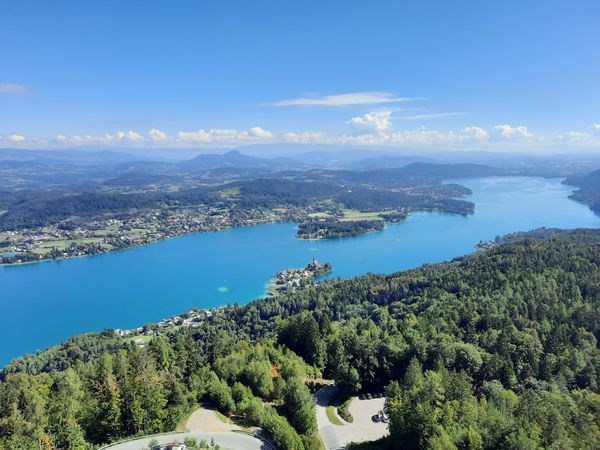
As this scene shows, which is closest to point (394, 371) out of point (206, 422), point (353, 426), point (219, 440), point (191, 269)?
point (353, 426)

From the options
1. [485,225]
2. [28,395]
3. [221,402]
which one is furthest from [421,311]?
[485,225]

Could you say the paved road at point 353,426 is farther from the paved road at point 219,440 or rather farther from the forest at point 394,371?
the paved road at point 219,440

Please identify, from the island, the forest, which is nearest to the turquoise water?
the island

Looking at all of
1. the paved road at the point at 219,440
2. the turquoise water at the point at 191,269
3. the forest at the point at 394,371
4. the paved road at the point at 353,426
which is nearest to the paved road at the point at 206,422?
the forest at the point at 394,371

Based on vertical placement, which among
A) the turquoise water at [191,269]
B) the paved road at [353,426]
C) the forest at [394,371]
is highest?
the forest at [394,371]

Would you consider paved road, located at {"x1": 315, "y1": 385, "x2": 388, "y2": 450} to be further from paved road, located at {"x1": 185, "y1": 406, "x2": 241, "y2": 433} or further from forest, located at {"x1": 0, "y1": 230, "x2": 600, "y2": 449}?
paved road, located at {"x1": 185, "y1": 406, "x2": 241, "y2": 433}
